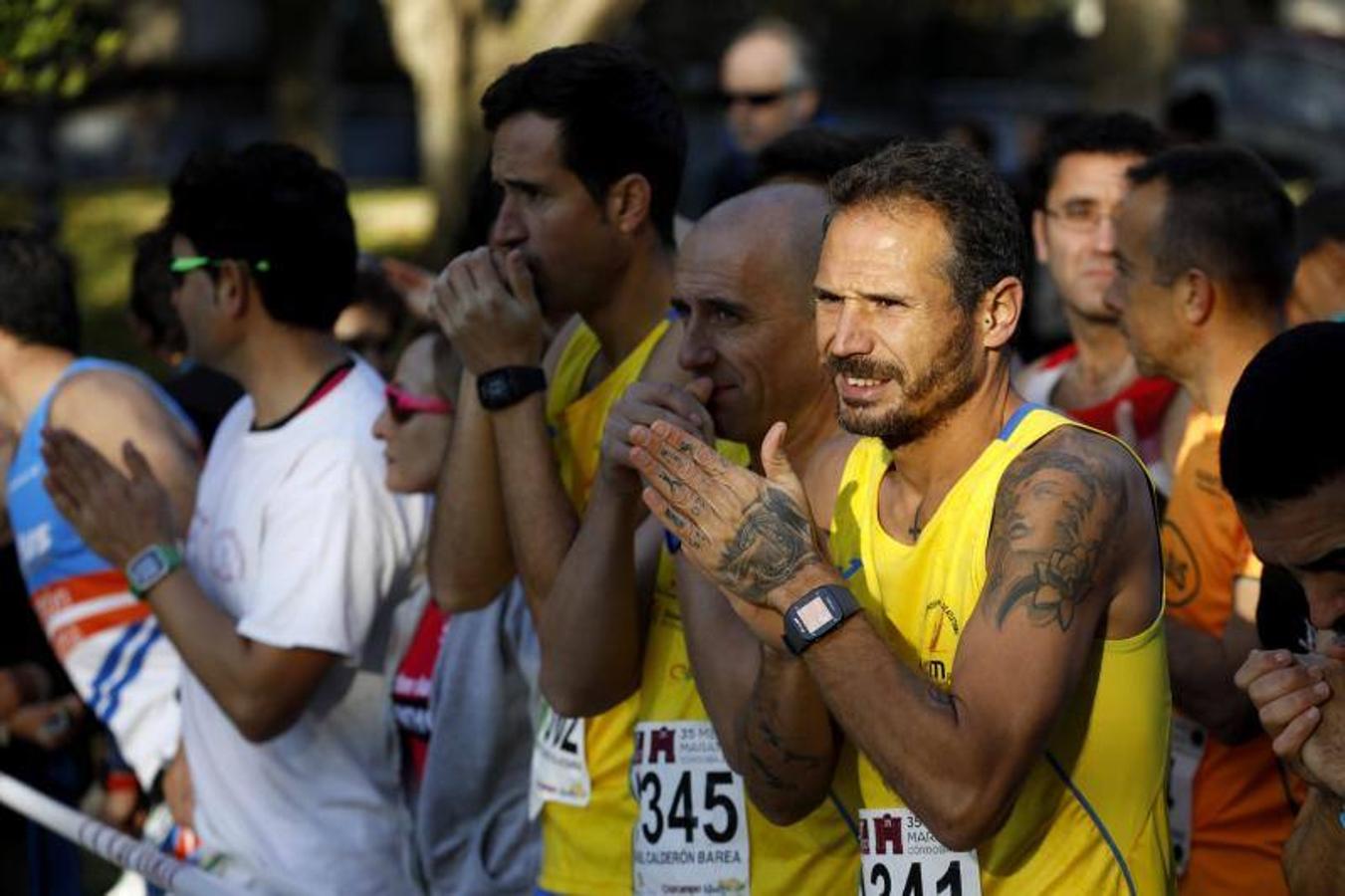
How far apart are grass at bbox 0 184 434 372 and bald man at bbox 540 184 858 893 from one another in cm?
1408

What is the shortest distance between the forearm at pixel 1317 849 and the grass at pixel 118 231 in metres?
15.2

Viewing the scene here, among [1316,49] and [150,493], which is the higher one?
[150,493]

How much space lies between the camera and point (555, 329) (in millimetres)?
5230

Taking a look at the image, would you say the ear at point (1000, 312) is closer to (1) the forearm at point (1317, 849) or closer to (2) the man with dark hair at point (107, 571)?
(1) the forearm at point (1317, 849)

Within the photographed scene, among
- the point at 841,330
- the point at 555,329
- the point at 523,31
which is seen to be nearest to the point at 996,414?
the point at 841,330

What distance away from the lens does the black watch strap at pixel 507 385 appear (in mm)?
4555

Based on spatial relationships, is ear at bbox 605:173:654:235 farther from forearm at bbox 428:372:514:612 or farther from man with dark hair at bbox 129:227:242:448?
man with dark hair at bbox 129:227:242:448

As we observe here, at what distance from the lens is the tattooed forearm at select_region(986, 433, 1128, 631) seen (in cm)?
326

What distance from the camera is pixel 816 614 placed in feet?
10.9

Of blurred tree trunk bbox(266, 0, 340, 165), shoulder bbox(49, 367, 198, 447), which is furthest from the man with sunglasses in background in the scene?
blurred tree trunk bbox(266, 0, 340, 165)

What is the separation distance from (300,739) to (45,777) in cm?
184

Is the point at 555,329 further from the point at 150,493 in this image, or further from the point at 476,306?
the point at 150,493

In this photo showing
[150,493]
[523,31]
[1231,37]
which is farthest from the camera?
[1231,37]

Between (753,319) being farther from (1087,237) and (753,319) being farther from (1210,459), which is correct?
(1087,237)
